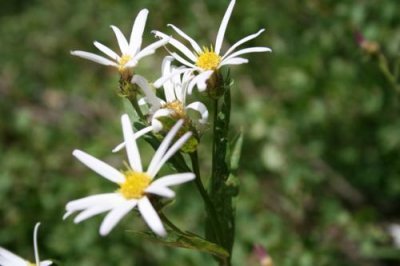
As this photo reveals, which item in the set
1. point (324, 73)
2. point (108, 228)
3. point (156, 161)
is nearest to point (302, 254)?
point (324, 73)

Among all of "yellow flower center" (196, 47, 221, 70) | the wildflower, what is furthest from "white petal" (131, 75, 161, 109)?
the wildflower

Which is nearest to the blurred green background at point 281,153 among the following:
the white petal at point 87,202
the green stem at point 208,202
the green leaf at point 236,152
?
the green leaf at point 236,152

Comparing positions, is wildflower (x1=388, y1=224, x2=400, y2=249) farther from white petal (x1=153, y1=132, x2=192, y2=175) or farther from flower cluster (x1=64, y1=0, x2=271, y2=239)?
white petal (x1=153, y1=132, x2=192, y2=175)

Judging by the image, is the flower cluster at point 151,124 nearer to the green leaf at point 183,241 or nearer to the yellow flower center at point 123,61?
the yellow flower center at point 123,61

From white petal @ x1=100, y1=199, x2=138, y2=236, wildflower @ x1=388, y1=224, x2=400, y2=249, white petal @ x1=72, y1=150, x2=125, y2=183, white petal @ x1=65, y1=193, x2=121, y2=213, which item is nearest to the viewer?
white petal @ x1=100, y1=199, x2=138, y2=236

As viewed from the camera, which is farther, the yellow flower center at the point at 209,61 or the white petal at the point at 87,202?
the yellow flower center at the point at 209,61

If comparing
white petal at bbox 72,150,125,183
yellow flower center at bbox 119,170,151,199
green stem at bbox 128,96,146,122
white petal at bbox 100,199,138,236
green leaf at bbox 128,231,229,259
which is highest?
green stem at bbox 128,96,146,122

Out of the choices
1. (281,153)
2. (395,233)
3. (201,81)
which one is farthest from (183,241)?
(281,153)

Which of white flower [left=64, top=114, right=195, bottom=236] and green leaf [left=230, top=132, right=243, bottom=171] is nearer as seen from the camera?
white flower [left=64, top=114, right=195, bottom=236]
